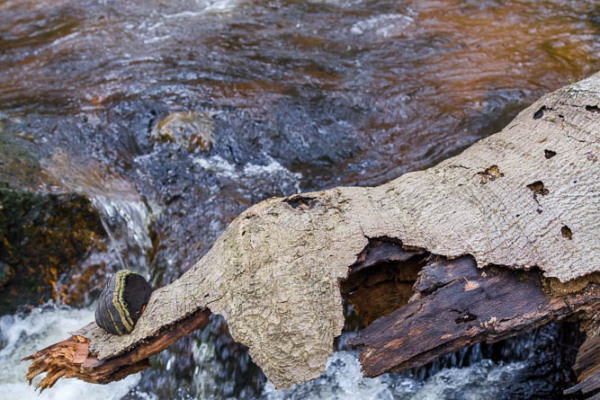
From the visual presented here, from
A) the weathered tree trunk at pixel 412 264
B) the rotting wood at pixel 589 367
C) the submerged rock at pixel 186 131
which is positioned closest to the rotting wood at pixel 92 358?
the weathered tree trunk at pixel 412 264

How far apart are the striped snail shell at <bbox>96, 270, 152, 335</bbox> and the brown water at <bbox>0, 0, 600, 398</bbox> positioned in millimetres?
879

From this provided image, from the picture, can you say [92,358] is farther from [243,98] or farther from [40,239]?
[243,98]

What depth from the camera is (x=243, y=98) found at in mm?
4531

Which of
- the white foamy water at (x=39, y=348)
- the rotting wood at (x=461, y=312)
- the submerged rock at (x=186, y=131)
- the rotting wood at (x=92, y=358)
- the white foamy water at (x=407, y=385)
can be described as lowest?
the white foamy water at (x=39, y=348)

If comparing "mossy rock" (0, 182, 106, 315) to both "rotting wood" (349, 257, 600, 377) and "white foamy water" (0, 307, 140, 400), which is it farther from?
"rotting wood" (349, 257, 600, 377)

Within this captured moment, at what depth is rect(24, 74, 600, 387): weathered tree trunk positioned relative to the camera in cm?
187

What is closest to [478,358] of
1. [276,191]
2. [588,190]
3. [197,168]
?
[588,190]

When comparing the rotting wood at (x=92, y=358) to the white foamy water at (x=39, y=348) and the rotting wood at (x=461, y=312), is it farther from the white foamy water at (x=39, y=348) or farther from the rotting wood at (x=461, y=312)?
the white foamy water at (x=39, y=348)

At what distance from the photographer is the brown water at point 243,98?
356cm

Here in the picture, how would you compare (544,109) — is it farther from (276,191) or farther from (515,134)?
(276,191)

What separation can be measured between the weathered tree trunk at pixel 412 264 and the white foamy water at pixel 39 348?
114 centimetres

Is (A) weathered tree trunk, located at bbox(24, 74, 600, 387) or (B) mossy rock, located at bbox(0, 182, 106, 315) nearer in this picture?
(A) weathered tree trunk, located at bbox(24, 74, 600, 387)

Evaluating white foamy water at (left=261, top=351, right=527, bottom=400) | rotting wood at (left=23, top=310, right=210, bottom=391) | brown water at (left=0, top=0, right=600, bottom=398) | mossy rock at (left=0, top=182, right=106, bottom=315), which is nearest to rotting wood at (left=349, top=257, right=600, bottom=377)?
rotting wood at (left=23, top=310, right=210, bottom=391)

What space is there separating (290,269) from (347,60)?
3.67 m
